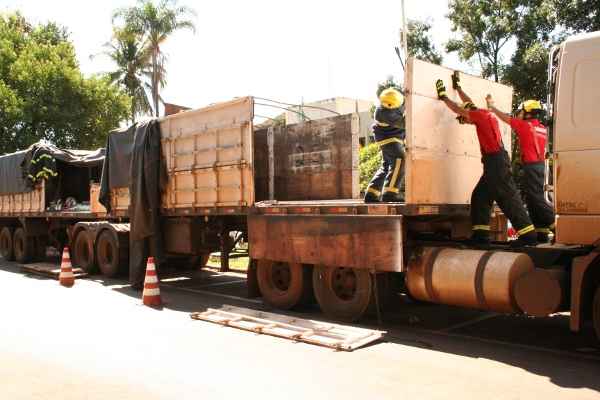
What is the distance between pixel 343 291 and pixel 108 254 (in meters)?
6.41

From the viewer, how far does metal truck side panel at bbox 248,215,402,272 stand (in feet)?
21.3

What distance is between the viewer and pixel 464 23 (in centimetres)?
1672

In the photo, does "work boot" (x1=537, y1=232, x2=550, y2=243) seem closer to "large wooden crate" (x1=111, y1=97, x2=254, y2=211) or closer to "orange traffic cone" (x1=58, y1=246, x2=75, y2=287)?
"large wooden crate" (x1=111, y1=97, x2=254, y2=211)

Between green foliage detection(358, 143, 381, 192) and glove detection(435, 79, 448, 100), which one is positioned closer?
glove detection(435, 79, 448, 100)

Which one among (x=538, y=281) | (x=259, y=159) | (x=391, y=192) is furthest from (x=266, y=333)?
(x=259, y=159)

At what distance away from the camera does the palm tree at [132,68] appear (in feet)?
108

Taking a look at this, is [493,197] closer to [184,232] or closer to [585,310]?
[585,310]

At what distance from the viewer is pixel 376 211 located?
6.68m

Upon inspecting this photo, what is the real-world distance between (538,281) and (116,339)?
179 inches

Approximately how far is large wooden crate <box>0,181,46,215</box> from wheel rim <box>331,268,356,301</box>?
31.2 ft

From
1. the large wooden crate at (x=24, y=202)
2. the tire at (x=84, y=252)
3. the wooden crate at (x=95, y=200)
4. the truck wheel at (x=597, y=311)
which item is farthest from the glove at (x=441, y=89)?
the large wooden crate at (x=24, y=202)

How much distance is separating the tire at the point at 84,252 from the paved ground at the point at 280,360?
4029 millimetres

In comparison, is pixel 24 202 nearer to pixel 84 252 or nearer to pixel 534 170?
pixel 84 252

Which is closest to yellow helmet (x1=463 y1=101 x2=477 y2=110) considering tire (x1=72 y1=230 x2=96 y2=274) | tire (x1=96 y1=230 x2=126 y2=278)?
tire (x1=96 y1=230 x2=126 y2=278)
